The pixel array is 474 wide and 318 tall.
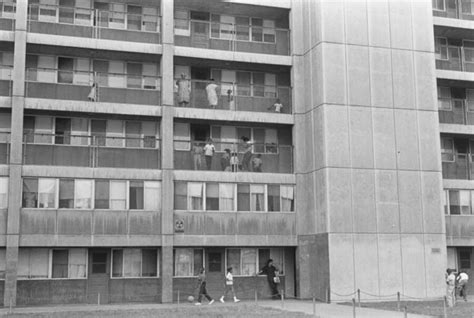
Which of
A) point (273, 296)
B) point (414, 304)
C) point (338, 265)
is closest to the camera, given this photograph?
point (414, 304)

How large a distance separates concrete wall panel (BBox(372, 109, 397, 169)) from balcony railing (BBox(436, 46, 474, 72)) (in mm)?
7276

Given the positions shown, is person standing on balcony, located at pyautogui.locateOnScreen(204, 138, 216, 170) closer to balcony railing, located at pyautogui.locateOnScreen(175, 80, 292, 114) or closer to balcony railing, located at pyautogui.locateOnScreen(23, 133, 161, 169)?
balcony railing, located at pyautogui.locateOnScreen(175, 80, 292, 114)

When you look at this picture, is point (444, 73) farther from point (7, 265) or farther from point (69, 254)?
point (7, 265)

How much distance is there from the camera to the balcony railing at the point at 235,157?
3612 centimetres

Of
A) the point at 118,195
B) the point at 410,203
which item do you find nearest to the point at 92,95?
the point at 118,195

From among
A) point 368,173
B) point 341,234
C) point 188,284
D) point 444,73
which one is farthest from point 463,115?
point 188,284

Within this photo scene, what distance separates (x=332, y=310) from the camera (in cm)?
2914

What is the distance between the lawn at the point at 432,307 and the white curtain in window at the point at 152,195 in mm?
11416

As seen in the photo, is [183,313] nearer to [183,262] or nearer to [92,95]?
[183,262]

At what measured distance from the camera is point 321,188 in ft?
114

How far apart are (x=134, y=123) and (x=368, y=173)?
41.7 ft

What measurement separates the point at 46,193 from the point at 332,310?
14906 millimetres

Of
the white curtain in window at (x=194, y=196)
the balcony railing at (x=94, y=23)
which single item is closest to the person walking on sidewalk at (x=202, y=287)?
the white curtain in window at (x=194, y=196)

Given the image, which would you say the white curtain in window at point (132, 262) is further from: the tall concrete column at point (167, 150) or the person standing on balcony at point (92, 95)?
the person standing on balcony at point (92, 95)
